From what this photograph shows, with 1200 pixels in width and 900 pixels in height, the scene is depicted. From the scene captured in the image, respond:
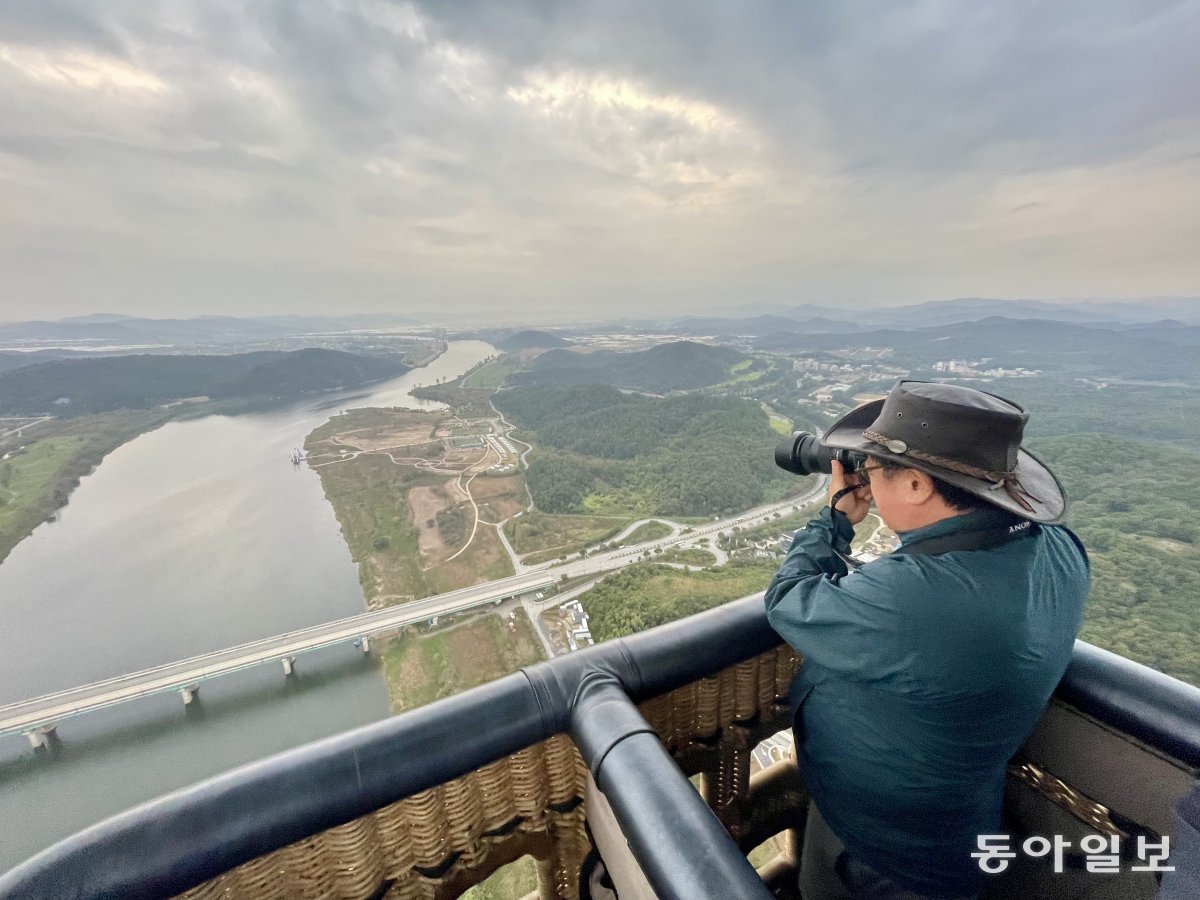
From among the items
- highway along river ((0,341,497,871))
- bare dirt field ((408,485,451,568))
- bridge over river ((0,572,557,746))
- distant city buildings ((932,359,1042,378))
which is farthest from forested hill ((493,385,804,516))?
highway along river ((0,341,497,871))

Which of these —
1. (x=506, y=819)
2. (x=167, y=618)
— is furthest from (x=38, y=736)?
(x=506, y=819)

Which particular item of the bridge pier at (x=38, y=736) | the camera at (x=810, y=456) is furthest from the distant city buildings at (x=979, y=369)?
the bridge pier at (x=38, y=736)

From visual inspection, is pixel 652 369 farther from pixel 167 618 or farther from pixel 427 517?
pixel 167 618

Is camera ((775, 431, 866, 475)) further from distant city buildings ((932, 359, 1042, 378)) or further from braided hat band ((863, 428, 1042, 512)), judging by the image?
distant city buildings ((932, 359, 1042, 378))

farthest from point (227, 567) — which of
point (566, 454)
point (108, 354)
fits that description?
point (108, 354)

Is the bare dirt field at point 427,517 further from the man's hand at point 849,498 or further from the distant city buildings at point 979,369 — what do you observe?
the distant city buildings at point 979,369

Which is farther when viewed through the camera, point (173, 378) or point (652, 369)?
point (652, 369)
